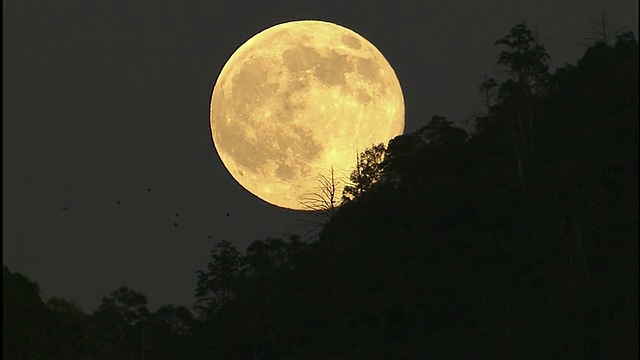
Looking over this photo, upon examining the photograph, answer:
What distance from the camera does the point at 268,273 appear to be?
77.8 m

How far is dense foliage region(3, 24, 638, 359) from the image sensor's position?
161 feet

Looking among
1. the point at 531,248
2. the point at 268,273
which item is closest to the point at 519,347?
the point at 531,248

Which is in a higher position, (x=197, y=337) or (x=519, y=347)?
(x=197, y=337)

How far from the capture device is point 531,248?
54625 millimetres

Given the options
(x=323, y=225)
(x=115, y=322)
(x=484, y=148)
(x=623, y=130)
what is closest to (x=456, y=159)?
(x=484, y=148)

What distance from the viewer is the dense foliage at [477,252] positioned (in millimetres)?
49219

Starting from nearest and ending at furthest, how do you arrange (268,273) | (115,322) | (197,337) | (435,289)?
(435,289) → (268,273) → (197,337) → (115,322)

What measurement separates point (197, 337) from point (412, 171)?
2227 cm

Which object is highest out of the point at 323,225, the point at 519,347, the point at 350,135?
the point at 350,135

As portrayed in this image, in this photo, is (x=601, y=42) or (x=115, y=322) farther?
(x=115, y=322)

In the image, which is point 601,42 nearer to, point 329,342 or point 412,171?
point 412,171

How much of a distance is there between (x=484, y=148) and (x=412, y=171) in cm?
395

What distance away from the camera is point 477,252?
60406 millimetres

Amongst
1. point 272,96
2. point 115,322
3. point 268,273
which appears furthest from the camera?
point 115,322
